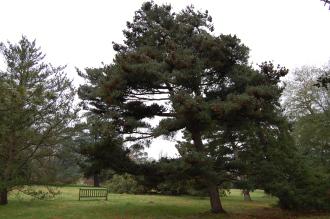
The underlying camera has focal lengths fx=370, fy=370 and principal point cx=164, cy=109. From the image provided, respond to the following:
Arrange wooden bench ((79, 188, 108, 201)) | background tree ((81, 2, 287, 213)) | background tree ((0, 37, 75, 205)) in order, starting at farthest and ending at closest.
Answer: wooden bench ((79, 188, 108, 201)), background tree ((0, 37, 75, 205)), background tree ((81, 2, 287, 213))

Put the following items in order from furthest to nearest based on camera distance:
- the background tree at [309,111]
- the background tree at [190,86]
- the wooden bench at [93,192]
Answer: the background tree at [309,111] → the wooden bench at [93,192] → the background tree at [190,86]

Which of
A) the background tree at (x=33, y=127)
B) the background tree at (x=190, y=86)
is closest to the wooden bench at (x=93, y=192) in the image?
the background tree at (x=33, y=127)

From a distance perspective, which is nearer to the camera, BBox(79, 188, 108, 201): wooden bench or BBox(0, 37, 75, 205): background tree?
BBox(0, 37, 75, 205): background tree

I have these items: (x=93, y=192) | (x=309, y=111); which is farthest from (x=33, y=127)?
(x=309, y=111)

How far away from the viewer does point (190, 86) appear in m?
21.6

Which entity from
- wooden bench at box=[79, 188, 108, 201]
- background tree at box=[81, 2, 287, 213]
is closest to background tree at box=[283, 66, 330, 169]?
background tree at box=[81, 2, 287, 213]

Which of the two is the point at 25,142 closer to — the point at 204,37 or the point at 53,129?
the point at 53,129

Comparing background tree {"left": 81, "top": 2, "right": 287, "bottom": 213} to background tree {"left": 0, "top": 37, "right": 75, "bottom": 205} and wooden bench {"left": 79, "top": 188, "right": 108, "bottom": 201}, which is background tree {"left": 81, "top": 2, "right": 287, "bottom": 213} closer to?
background tree {"left": 0, "top": 37, "right": 75, "bottom": 205}

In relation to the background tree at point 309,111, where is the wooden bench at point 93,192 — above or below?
below

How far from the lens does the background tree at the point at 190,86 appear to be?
1925 centimetres

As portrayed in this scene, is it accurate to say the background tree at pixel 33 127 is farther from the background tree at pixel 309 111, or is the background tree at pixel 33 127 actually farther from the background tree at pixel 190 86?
the background tree at pixel 309 111

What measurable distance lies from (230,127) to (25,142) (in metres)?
14.3

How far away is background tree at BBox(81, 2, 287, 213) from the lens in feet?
63.2

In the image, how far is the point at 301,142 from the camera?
121 feet
